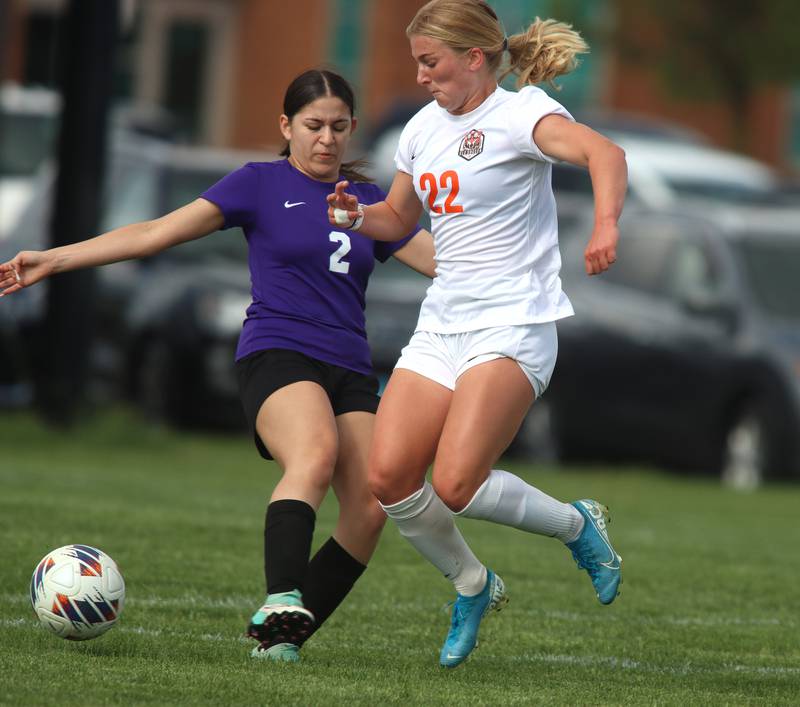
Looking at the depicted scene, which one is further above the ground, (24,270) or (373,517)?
(24,270)

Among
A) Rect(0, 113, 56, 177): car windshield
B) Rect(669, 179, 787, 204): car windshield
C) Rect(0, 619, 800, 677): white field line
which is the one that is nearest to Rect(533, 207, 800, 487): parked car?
Rect(669, 179, 787, 204): car windshield

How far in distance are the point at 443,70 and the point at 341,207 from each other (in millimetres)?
523

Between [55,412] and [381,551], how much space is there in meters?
6.35

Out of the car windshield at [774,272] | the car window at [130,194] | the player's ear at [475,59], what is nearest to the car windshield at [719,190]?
the car windshield at [774,272]

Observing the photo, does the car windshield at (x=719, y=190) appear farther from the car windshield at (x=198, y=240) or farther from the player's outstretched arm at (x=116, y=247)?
the player's outstretched arm at (x=116, y=247)

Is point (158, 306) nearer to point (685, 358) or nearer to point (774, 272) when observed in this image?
point (685, 358)

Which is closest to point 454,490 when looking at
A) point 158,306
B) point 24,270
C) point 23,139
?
point 24,270

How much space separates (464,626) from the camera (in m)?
6.91

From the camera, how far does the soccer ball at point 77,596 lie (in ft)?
22.0

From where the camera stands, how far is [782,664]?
734 cm

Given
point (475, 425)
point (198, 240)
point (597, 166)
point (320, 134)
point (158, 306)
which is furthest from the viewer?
point (198, 240)

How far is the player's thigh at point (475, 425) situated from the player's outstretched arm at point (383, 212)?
572mm

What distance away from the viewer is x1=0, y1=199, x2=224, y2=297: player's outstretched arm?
21.9ft

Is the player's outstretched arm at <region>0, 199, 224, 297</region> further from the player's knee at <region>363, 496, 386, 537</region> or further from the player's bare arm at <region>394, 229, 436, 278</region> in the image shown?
the player's knee at <region>363, 496, 386, 537</region>
